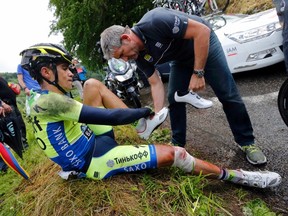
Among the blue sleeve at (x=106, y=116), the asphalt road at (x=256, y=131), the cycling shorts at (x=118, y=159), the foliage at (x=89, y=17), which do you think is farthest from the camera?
the foliage at (x=89, y=17)

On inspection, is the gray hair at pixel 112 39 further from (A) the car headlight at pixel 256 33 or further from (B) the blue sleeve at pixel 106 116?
(A) the car headlight at pixel 256 33

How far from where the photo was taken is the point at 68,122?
8.09 feet

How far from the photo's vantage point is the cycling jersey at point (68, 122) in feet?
7.45

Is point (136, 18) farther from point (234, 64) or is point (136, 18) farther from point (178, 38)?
point (178, 38)

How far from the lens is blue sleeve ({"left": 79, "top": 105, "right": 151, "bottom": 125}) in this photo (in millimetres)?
2266

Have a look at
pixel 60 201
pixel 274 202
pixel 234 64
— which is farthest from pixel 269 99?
pixel 60 201

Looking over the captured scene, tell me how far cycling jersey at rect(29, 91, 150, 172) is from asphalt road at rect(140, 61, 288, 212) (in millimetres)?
1323

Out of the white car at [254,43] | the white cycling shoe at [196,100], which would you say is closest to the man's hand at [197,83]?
the white cycling shoe at [196,100]

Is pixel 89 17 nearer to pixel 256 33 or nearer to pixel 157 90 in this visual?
pixel 256 33

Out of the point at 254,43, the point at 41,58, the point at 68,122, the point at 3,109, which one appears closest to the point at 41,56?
the point at 41,58

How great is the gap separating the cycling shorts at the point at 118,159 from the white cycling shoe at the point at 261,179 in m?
0.82

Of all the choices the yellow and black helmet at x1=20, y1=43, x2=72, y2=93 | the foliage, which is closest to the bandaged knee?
the yellow and black helmet at x1=20, y1=43, x2=72, y2=93

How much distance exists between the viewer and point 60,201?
2.58 meters

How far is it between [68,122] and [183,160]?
1.00 metres
